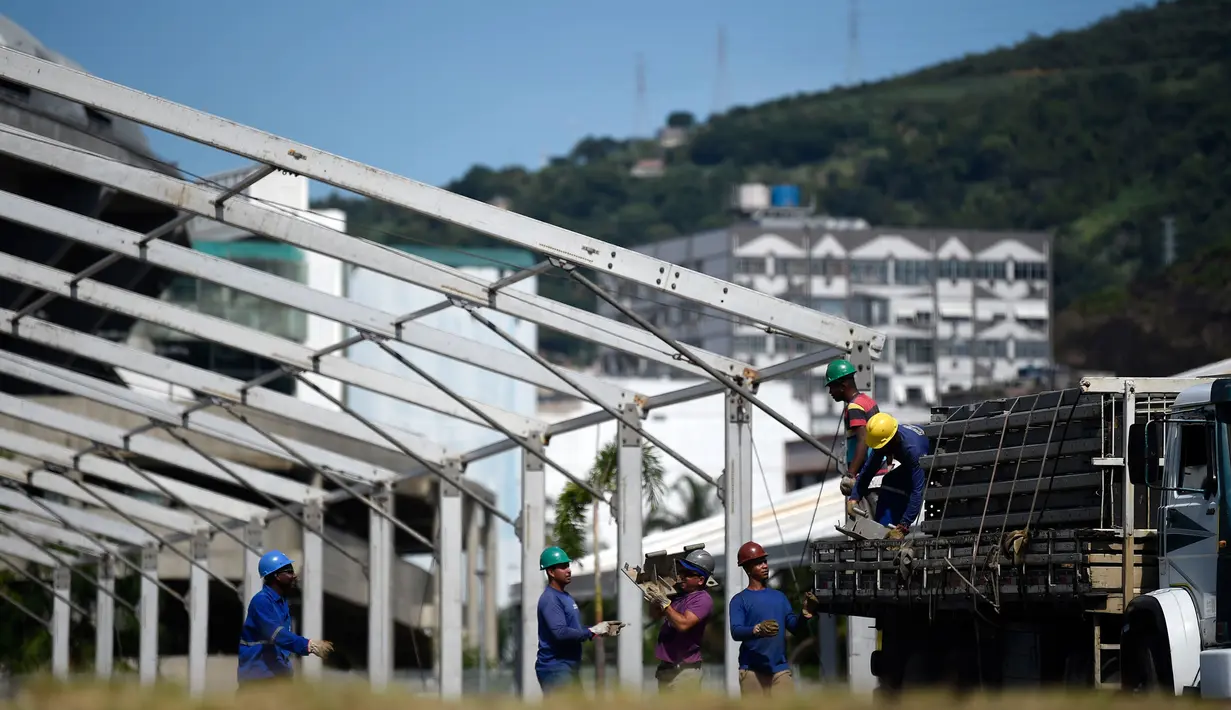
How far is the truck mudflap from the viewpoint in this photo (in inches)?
534

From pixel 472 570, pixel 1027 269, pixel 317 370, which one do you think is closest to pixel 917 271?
pixel 1027 269

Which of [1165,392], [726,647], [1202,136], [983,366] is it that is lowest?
[726,647]

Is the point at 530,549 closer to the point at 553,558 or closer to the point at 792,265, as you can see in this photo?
the point at 553,558

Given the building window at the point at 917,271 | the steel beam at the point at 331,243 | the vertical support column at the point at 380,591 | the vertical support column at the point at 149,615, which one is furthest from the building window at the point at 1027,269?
the steel beam at the point at 331,243

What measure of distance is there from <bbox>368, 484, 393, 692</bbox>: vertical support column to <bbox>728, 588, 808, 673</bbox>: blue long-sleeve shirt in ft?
53.1

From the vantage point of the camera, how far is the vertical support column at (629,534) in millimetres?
21719

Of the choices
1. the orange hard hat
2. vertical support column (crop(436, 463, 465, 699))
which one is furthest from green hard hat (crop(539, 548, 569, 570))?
vertical support column (crop(436, 463, 465, 699))

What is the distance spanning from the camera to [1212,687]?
12.2m

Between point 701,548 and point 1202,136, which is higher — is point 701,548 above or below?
below

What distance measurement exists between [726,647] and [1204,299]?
4166 inches

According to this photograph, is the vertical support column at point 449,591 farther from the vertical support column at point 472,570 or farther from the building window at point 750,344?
the building window at point 750,344

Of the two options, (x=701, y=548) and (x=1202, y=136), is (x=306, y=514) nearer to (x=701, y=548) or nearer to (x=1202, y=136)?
(x=701, y=548)

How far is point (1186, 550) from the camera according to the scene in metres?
13.1

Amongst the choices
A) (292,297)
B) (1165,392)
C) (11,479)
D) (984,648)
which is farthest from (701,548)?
(11,479)
